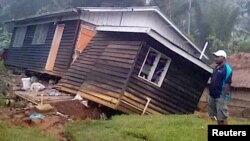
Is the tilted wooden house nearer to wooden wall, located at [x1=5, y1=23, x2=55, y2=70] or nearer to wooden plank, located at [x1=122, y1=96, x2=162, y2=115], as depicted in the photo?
wooden plank, located at [x1=122, y1=96, x2=162, y2=115]

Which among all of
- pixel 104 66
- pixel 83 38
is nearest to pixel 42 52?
pixel 83 38

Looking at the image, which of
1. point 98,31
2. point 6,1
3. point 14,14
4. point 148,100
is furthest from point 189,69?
point 6,1

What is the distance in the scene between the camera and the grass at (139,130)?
7938 millimetres

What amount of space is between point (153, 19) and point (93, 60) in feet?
18.5

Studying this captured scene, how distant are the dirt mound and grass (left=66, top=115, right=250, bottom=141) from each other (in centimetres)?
197

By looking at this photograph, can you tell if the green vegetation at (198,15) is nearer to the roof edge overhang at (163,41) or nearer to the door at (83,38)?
the door at (83,38)

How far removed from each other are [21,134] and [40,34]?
14.3 m

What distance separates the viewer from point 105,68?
1299cm

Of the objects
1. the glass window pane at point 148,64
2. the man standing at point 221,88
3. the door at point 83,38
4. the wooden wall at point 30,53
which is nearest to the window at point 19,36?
the wooden wall at point 30,53

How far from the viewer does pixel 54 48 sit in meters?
18.8

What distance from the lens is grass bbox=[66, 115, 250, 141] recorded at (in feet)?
26.0

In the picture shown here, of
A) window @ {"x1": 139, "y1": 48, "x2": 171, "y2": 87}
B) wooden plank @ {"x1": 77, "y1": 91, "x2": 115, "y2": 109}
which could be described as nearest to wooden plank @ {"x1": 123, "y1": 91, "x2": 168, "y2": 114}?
wooden plank @ {"x1": 77, "y1": 91, "x2": 115, "y2": 109}

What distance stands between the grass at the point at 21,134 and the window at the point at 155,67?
5.39 m

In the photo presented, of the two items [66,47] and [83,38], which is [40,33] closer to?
[66,47]
